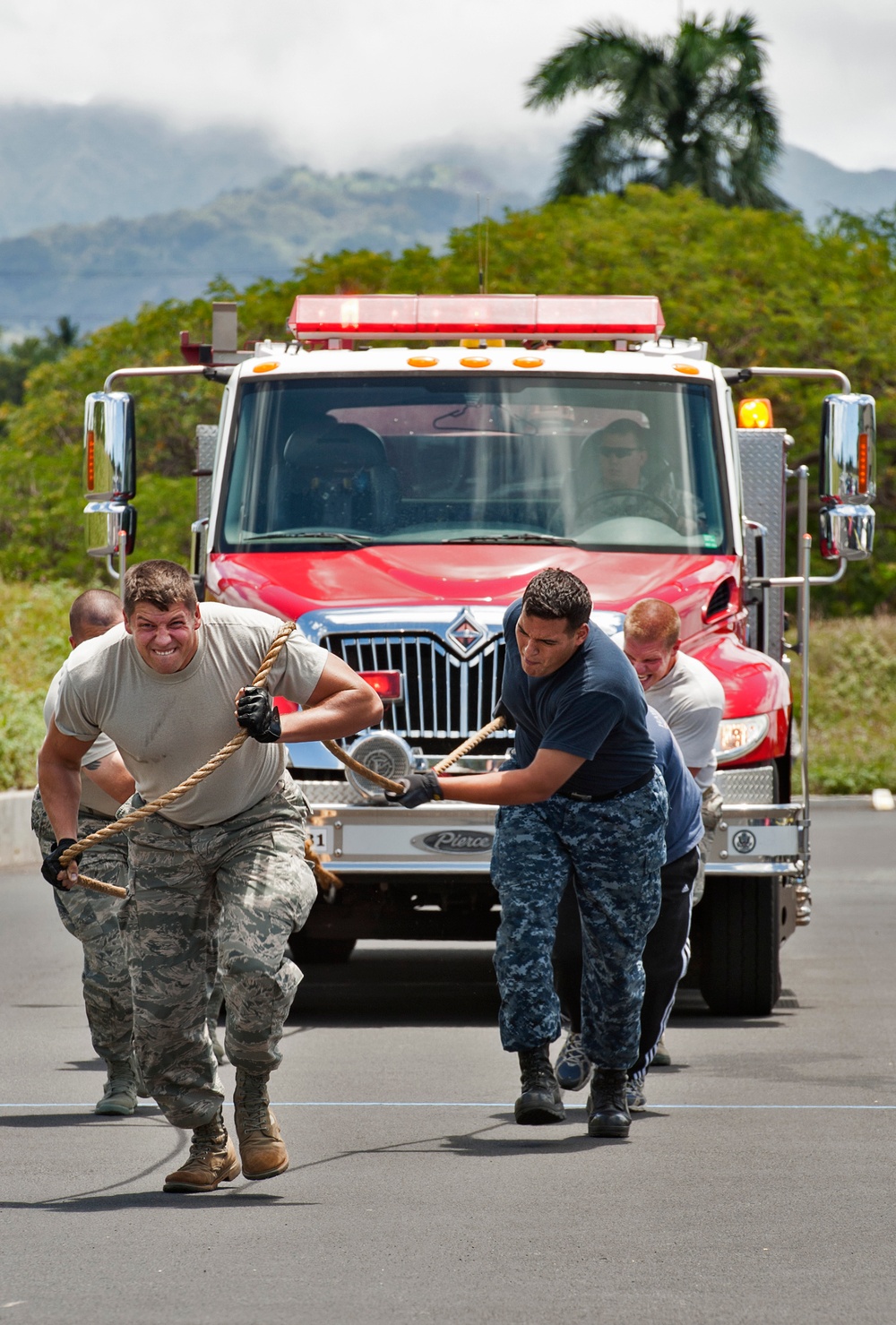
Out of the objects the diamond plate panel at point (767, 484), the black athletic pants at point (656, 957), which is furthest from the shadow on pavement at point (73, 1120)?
the diamond plate panel at point (767, 484)

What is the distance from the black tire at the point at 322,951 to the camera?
Result: 37.2ft

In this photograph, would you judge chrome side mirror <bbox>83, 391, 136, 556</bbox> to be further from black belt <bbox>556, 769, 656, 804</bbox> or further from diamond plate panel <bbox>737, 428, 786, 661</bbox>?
black belt <bbox>556, 769, 656, 804</bbox>

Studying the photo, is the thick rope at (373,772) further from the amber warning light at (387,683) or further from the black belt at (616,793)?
the amber warning light at (387,683)

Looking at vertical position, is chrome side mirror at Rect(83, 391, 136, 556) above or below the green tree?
below

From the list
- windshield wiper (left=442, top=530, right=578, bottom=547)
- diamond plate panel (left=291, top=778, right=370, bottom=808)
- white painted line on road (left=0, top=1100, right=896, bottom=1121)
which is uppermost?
windshield wiper (left=442, top=530, right=578, bottom=547)

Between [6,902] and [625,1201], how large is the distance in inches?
359

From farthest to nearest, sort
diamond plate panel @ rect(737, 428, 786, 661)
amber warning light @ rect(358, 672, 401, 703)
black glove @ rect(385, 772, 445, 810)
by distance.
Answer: diamond plate panel @ rect(737, 428, 786, 661), amber warning light @ rect(358, 672, 401, 703), black glove @ rect(385, 772, 445, 810)

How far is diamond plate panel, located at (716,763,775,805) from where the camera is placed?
28.7 ft

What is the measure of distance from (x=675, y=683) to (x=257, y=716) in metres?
2.81

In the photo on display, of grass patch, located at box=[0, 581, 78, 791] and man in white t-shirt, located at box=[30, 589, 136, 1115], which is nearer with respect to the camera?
man in white t-shirt, located at box=[30, 589, 136, 1115]

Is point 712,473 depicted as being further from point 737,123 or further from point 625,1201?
point 737,123

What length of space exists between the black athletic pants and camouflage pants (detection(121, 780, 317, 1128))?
1310 millimetres

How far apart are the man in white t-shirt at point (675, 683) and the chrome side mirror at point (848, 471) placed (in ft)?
6.01

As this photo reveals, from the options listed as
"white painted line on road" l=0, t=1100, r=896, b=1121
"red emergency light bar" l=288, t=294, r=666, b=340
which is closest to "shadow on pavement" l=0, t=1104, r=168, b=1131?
"white painted line on road" l=0, t=1100, r=896, b=1121
